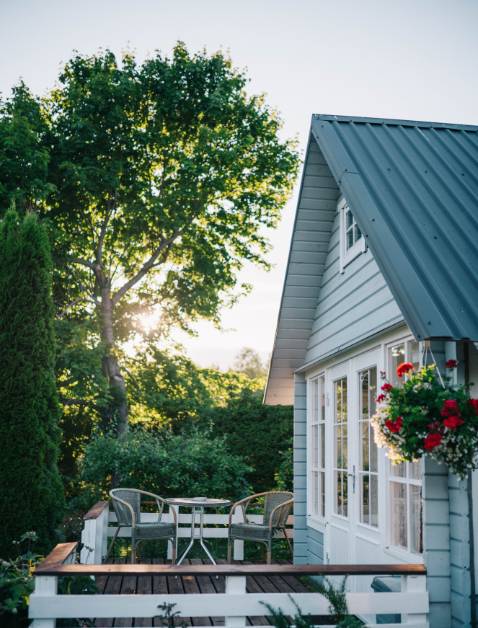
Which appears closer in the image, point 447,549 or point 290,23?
point 447,549

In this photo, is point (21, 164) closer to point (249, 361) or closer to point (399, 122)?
point (399, 122)

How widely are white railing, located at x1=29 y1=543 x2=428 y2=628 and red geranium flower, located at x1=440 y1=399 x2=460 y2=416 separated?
1156mm

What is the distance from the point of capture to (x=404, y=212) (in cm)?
482

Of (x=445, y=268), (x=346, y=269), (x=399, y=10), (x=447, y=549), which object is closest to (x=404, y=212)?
(x=445, y=268)

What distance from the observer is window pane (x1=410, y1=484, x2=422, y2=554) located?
443 cm

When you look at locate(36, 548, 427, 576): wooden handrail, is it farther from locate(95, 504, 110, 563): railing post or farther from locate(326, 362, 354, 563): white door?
locate(95, 504, 110, 563): railing post

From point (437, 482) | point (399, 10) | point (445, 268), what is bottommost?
point (437, 482)

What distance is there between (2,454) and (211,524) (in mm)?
3807

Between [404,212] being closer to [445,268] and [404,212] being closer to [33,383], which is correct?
[445,268]

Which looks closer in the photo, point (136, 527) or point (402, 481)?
point (402, 481)

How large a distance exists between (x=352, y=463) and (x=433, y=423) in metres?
2.62

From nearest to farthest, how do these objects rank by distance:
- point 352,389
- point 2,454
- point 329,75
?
point 352,389 → point 2,454 → point 329,75

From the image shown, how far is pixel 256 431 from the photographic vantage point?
41.1ft

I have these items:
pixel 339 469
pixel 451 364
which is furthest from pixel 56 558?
pixel 339 469
